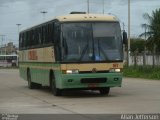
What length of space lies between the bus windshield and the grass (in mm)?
17732

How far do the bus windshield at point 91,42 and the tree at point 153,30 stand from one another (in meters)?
42.6

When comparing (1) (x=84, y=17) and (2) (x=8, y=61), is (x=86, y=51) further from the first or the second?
(2) (x=8, y=61)

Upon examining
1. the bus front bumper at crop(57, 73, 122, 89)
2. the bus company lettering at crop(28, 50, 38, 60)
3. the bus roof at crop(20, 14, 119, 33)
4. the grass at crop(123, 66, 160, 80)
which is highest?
the bus roof at crop(20, 14, 119, 33)

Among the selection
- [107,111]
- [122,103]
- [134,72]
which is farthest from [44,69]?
[134,72]

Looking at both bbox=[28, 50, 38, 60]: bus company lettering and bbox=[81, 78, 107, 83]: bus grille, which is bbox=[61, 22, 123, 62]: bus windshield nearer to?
bbox=[81, 78, 107, 83]: bus grille

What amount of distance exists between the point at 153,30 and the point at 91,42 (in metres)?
44.6

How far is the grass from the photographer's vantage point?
40.7m

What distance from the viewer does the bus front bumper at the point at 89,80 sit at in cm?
2091

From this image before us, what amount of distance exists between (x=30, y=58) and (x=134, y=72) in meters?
19.4

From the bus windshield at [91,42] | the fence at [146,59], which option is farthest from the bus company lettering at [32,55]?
the fence at [146,59]

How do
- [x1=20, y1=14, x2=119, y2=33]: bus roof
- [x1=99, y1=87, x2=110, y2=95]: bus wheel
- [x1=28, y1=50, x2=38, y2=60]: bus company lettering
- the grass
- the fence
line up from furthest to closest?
the fence → the grass → [x1=28, y1=50, x2=38, y2=60]: bus company lettering → [x1=99, y1=87, x2=110, y2=95]: bus wheel → [x1=20, y1=14, x2=119, y2=33]: bus roof

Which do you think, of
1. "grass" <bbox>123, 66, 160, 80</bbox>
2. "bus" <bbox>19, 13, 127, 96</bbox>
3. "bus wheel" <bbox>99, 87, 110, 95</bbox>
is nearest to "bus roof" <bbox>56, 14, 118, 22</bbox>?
"bus" <bbox>19, 13, 127, 96</bbox>

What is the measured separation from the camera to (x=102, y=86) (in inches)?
842

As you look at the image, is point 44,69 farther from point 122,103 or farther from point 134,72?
point 134,72
